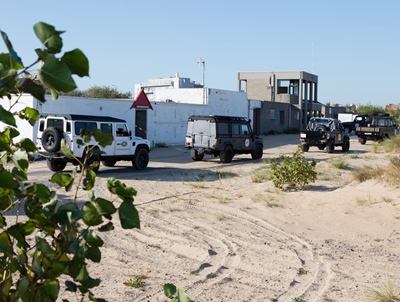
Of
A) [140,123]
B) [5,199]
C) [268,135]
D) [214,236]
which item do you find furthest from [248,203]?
[268,135]

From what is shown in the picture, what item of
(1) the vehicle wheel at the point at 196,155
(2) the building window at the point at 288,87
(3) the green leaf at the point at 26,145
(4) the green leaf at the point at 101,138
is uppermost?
(2) the building window at the point at 288,87

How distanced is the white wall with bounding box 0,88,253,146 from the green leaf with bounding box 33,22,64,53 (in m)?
20.1

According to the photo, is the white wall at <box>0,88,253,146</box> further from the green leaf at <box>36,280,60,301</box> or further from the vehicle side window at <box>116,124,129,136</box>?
the green leaf at <box>36,280,60,301</box>

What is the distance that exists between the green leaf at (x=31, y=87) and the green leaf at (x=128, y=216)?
1.69ft

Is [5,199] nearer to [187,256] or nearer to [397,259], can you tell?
[187,256]

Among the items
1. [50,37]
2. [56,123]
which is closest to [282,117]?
[56,123]

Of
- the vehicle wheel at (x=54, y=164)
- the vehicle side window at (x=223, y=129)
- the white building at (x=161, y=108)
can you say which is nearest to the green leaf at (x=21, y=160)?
the vehicle wheel at (x=54, y=164)

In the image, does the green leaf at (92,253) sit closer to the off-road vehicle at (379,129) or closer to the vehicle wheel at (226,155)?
the vehicle wheel at (226,155)

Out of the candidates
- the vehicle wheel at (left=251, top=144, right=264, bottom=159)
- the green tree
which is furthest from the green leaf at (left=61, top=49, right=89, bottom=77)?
the vehicle wheel at (left=251, top=144, right=264, bottom=159)

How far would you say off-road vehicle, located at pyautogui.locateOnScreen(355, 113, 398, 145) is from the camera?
37.6m

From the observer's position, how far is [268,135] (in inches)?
1898

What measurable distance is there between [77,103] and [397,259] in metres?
19.8

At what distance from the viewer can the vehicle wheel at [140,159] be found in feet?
66.5

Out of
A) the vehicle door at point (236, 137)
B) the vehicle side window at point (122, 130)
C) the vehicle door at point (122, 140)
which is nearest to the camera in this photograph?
the vehicle door at point (122, 140)
